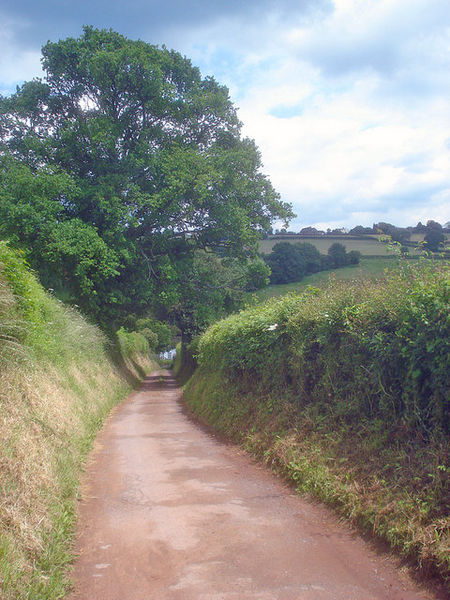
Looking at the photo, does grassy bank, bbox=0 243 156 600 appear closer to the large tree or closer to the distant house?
the large tree

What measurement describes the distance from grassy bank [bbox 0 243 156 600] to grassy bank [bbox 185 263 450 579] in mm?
3028

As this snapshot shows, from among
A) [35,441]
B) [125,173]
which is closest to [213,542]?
[35,441]

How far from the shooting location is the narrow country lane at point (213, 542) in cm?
394

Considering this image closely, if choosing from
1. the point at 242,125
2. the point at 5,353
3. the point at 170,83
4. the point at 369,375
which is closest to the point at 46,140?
the point at 170,83

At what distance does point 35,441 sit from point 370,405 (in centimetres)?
424

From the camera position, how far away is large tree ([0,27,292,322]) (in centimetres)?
1959

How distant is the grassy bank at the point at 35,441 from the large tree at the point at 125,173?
825 centimetres

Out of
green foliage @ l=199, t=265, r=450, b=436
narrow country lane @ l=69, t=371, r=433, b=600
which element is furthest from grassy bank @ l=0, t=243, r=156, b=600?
green foliage @ l=199, t=265, r=450, b=436

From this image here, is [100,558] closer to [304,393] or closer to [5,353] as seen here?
[5,353]

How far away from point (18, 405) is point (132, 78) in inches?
740

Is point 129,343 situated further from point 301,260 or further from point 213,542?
point 213,542

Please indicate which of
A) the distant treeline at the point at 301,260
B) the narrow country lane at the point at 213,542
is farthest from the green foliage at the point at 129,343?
the narrow country lane at the point at 213,542

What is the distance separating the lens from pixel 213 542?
4.81 meters

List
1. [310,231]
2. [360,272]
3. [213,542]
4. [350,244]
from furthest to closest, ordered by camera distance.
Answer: [310,231] → [350,244] → [360,272] → [213,542]
